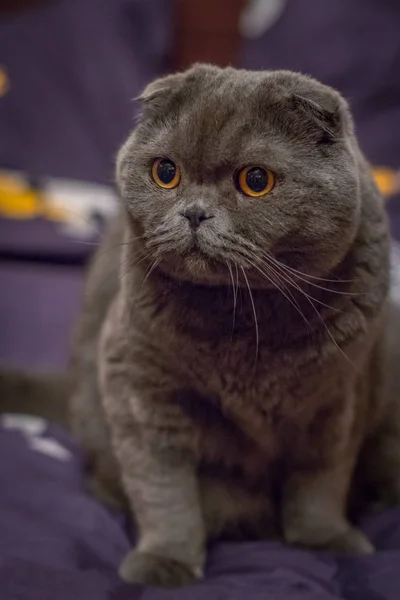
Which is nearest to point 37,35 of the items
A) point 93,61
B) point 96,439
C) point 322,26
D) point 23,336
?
point 93,61

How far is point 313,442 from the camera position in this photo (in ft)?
3.48

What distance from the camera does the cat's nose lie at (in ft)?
2.78

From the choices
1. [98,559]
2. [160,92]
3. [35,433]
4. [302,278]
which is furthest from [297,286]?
[35,433]

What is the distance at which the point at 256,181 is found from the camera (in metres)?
0.86

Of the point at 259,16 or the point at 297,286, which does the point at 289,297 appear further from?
the point at 259,16

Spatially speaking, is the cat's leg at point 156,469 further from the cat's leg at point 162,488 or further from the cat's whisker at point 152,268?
the cat's whisker at point 152,268

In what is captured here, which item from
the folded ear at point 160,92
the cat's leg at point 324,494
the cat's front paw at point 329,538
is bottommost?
the cat's front paw at point 329,538

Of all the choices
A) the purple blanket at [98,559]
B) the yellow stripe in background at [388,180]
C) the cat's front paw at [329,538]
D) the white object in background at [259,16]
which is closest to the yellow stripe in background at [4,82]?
the white object in background at [259,16]

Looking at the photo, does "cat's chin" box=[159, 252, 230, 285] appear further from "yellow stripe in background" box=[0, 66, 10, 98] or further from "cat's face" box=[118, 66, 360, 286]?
"yellow stripe in background" box=[0, 66, 10, 98]

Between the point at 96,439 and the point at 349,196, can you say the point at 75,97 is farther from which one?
the point at 349,196

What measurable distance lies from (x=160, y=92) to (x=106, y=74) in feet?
4.64

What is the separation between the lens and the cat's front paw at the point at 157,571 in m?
1.01

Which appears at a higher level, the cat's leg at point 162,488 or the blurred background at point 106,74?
the blurred background at point 106,74

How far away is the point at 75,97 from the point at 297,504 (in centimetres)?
153
